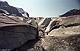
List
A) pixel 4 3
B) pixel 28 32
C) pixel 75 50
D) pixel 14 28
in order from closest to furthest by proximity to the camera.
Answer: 1. pixel 75 50
2. pixel 14 28
3. pixel 28 32
4. pixel 4 3

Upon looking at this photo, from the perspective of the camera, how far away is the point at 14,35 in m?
8.27

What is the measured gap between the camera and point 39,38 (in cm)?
952

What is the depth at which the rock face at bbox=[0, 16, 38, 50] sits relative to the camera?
25.3 ft

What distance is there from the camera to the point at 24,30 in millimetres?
9023

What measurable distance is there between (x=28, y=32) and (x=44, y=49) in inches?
68.9

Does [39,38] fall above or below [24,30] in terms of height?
below

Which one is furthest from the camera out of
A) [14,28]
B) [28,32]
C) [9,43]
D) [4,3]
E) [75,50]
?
[4,3]

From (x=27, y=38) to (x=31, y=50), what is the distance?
43.3 inches

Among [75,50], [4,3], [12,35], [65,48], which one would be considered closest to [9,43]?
[12,35]

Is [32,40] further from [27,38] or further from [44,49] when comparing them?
[44,49]

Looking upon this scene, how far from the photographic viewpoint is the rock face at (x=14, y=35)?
25.3 ft

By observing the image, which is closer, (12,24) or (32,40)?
(12,24)

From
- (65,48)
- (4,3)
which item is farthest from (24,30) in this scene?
(4,3)

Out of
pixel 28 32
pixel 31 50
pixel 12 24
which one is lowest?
pixel 31 50
